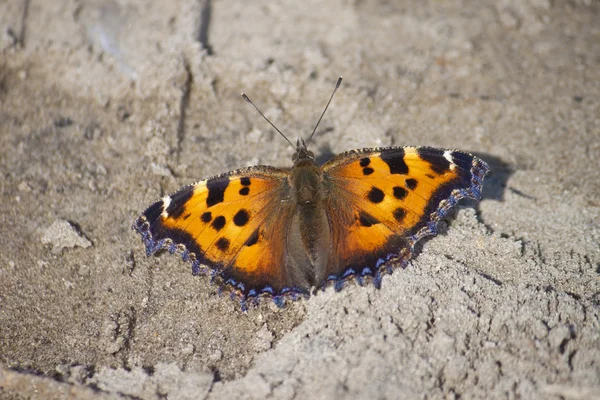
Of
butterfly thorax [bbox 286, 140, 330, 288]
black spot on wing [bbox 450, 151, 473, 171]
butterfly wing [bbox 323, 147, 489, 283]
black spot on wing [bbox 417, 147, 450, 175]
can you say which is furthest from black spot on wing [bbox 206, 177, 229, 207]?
black spot on wing [bbox 450, 151, 473, 171]

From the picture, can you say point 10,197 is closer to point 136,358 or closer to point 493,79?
point 136,358

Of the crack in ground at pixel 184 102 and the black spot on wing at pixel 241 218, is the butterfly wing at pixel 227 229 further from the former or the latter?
the crack in ground at pixel 184 102

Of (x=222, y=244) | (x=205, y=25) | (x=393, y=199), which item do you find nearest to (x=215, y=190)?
(x=222, y=244)

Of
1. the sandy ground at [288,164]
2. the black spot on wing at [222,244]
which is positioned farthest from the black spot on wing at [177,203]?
the sandy ground at [288,164]

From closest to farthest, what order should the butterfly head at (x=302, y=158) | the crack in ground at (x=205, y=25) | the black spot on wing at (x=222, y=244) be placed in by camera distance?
the black spot on wing at (x=222, y=244), the butterfly head at (x=302, y=158), the crack in ground at (x=205, y=25)

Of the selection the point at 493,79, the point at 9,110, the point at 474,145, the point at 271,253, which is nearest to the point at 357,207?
the point at 271,253

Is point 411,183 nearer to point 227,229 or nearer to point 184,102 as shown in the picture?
point 227,229
